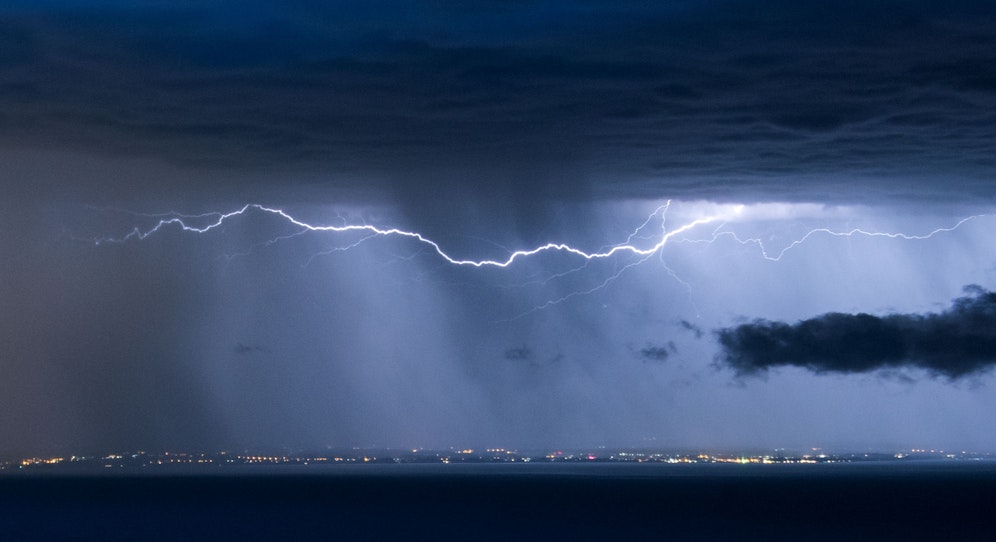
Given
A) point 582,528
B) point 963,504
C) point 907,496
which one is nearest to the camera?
point 582,528

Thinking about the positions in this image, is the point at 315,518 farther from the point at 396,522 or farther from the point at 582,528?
the point at 582,528

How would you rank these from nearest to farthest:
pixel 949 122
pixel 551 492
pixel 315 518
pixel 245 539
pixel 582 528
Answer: pixel 949 122 < pixel 245 539 < pixel 582 528 < pixel 315 518 < pixel 551 492

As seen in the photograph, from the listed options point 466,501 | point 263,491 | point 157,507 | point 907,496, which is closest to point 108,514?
point 157,507

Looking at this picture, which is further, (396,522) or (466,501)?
(466,501)

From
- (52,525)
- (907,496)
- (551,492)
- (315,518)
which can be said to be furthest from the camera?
(551,492)

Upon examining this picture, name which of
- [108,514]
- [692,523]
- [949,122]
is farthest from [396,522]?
[949,122]

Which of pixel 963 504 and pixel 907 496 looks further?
pixel 907 496

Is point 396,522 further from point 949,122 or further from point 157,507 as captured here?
point 949,122

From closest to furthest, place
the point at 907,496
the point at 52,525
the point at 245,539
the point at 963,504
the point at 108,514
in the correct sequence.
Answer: the point at 245,539
the point at 52,525
the point at 108,514
the point at 963,504
the point at 907,496

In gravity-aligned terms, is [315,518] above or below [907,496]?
below
